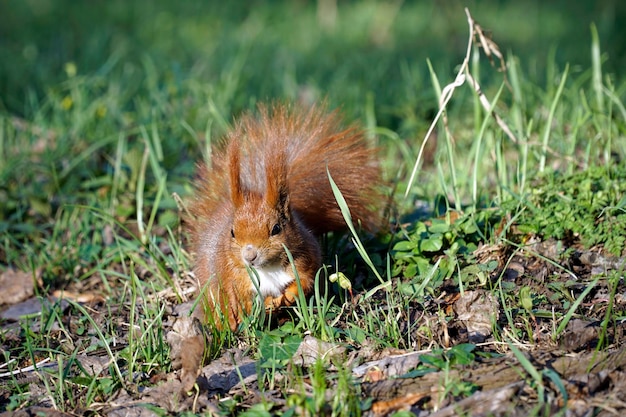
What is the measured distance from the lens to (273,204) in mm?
2277

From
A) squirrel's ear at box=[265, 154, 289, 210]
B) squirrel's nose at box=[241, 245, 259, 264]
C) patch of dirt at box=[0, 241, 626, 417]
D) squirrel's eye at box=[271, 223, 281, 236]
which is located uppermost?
squirrel's ear at box=[265, 154, 289, 210]

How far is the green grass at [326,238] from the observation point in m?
2.22

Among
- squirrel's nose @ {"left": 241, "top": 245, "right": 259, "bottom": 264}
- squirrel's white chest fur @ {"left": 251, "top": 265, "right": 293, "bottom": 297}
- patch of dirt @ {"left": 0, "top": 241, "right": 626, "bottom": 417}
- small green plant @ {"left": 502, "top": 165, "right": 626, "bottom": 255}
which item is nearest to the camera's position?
patch of dirt @ {"left": 0, "top": 241, "right": 626, "bottom": 417}

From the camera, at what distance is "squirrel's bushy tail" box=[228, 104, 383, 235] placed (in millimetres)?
2611

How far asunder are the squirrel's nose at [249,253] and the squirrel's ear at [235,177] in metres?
0.16

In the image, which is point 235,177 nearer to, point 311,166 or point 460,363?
point 311,166

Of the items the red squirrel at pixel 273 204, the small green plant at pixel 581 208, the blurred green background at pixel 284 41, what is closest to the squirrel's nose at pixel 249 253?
the red squirrel at pixel 273 204

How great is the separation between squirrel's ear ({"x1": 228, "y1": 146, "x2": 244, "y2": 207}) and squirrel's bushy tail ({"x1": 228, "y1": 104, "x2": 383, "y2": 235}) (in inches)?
8.8

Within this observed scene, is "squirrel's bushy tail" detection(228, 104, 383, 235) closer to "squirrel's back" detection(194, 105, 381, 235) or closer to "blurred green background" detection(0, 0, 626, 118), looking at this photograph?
"squirrel's back" detection(194, 105, 381, 235)

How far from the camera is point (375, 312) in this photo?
231cm

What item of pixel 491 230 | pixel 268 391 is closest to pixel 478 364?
pixel 268 391

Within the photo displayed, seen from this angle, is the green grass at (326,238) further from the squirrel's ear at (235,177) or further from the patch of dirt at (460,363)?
the squirrel's ear at (235,177)

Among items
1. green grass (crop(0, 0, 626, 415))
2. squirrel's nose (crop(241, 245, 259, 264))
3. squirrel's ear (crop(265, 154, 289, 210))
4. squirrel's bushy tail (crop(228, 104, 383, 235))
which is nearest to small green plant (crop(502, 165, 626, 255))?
green grass (crop(0, 0, 626, 415))

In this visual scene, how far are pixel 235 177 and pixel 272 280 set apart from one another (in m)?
0.34
